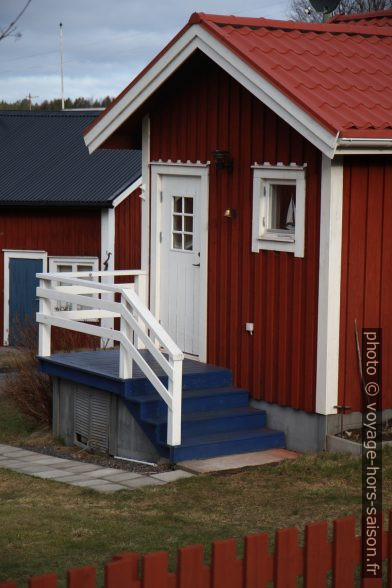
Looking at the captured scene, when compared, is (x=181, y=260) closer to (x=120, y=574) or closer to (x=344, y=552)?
(x=344, y=552)

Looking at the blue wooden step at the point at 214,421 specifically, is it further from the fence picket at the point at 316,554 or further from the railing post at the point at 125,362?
the fence picket at the point at 316,554

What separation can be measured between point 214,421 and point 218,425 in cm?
7

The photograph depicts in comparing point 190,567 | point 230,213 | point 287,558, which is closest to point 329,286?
point 230,213

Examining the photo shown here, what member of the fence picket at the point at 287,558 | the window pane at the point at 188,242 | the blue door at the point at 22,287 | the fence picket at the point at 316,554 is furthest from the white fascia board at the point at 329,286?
the blue door at the point at 22,287

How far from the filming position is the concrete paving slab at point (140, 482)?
10219 mm

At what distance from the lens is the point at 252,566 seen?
17.0 ft

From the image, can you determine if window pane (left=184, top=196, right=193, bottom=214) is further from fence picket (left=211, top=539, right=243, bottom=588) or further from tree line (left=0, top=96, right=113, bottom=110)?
tree line (left=0, top=96, right=113, bottom=110)

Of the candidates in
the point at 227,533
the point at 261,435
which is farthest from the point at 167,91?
the point at 227,533

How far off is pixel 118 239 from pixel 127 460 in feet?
43.5

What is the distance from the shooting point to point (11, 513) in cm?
923

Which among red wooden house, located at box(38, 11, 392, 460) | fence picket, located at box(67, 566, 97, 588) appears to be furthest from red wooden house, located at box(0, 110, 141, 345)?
fence picket, located at box(67, 566, 97, 588)

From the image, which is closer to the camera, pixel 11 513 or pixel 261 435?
pixel 11 513

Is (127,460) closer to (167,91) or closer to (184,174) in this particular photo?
(184,174)

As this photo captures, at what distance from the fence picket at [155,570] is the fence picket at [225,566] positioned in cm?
27
